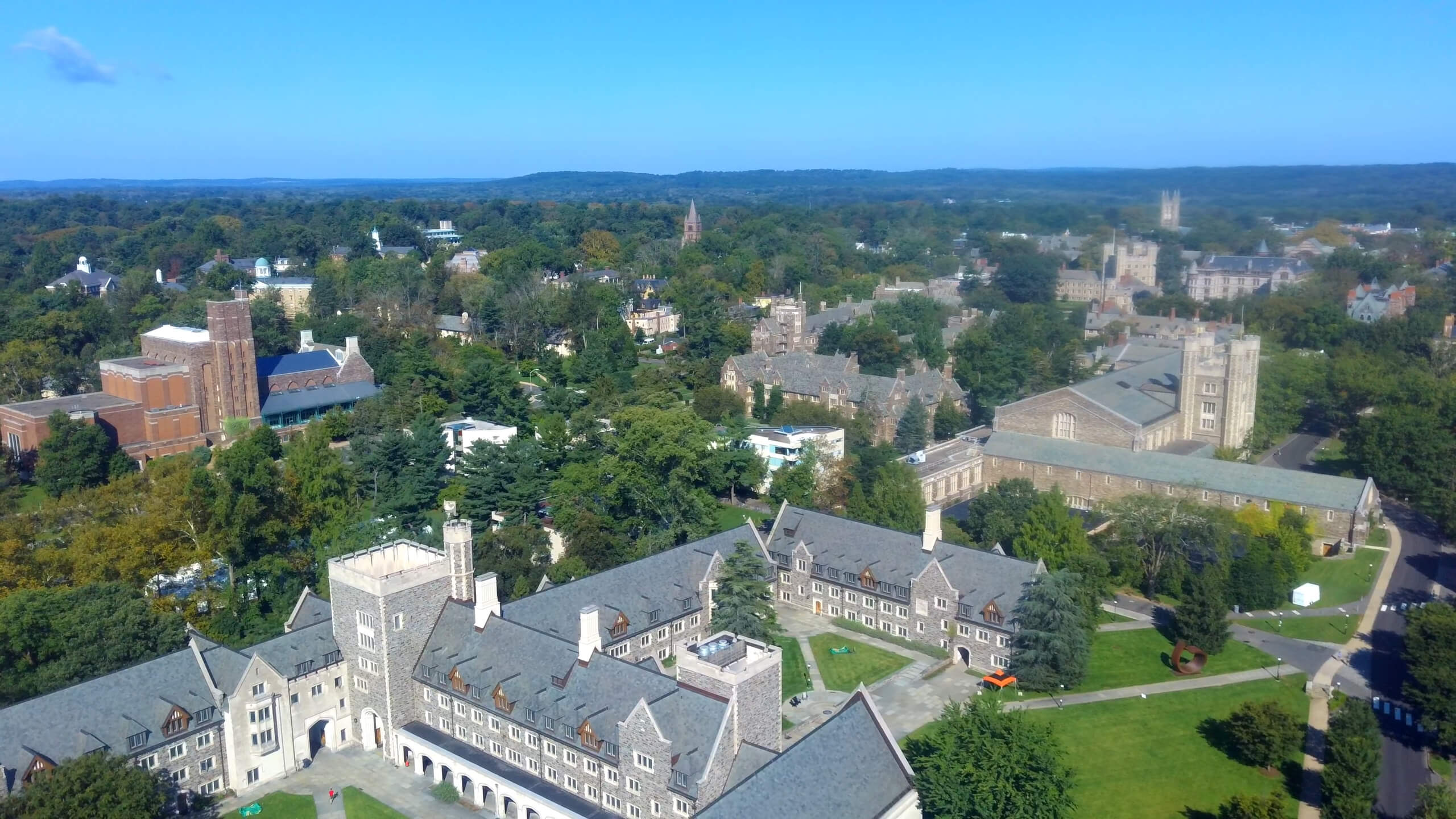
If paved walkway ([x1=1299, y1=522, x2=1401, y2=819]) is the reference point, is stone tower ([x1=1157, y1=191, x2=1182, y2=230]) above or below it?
above

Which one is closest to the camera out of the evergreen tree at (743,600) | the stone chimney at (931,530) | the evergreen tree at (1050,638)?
the evergreen tree at (1050,638)

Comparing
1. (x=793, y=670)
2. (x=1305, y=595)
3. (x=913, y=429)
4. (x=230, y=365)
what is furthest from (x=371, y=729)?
(x=230, y=365)

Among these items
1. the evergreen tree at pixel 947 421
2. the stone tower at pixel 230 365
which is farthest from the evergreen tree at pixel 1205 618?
the stone tower at pixel 230 365

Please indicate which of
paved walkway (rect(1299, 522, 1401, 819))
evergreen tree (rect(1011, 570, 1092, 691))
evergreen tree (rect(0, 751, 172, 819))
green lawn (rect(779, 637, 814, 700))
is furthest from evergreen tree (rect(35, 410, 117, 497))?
paved walkway (rect(1299, 522, 1401, 819))

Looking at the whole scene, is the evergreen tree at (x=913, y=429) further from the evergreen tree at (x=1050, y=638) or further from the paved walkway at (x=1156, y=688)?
the paved walkway at (x=1156, y=688)

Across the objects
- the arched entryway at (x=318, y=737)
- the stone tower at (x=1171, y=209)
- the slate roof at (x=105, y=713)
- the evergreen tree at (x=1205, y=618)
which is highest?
the stone tower at (x=1171, y=209)

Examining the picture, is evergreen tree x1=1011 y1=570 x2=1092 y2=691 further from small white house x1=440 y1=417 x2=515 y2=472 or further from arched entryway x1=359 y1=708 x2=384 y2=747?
small white house x1=440 y1=417 x2=515 y2=472

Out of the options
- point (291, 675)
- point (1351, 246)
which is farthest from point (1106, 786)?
point (1351, 246)
